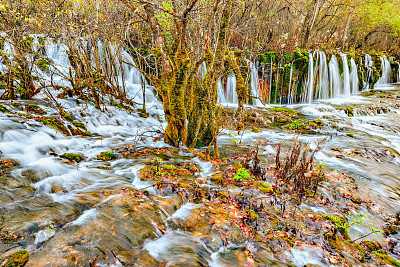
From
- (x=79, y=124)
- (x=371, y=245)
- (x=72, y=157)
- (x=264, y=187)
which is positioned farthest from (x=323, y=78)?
(x=72, y=157)

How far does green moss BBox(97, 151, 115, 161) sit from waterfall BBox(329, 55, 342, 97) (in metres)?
16.6

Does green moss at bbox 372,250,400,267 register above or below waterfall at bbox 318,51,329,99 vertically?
below

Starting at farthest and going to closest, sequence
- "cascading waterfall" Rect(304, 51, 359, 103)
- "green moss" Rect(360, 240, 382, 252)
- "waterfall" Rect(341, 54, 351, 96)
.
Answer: "waterfall" Rect(341, 54, 351, 96), "cascading waterfall" Rect(304, 51, 359, 103), "green moss" Rect(360, 240, 382, 252)

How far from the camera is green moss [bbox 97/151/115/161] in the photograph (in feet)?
17.5

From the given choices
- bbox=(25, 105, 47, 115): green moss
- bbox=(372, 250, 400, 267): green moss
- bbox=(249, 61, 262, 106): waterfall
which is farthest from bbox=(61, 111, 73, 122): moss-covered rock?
bbox=(249, 61, 262, 106): waterfall

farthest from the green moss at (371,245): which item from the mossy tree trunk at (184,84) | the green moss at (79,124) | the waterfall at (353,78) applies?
the waterfall at (353,78)

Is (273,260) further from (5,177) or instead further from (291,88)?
(291,88)

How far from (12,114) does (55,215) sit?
4938 millimetres

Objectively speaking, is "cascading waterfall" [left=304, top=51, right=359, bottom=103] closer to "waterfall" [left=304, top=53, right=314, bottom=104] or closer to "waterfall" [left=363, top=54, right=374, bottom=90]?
"waterfall" [left=304, top=53, right=314, bottom=104]

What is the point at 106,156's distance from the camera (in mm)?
5426

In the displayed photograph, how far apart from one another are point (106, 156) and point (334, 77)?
17.4 meters

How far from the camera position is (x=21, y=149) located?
478 centimetres

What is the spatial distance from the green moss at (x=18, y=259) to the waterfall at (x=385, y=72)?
26179 mm

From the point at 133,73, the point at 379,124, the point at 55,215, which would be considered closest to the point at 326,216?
the point at 55,215
